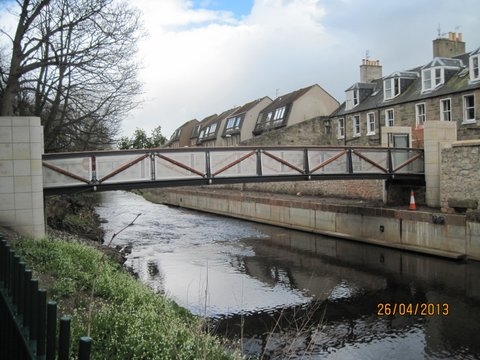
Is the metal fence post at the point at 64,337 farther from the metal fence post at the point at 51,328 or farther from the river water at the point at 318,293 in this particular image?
the river water at the point at 318,293

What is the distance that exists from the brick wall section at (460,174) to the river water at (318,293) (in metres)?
2.89

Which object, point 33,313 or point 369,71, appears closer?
point 33,313

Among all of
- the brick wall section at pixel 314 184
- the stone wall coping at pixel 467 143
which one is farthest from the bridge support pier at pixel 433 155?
the brick wall section at pixel 314 184

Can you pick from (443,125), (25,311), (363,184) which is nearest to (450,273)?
(443,125)

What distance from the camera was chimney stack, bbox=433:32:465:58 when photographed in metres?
32.9

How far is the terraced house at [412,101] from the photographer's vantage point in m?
25.7

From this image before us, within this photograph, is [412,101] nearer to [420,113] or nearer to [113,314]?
[420,113]

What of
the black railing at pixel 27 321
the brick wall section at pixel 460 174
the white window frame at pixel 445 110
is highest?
the white window frame at pixel 445 110

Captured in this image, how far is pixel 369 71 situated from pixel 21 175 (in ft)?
115

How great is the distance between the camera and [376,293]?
1407cm

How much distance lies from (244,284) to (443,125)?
12.1 meters

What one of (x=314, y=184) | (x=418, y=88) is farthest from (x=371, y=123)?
(x=314, y=184)

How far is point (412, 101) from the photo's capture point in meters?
30.2

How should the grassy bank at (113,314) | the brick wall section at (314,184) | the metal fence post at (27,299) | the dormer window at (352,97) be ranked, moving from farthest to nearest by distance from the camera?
the dormer window at (352,97), the brick wall section at (314,184), the grassy bank at (113,314), the metal fence post at (27,299)
